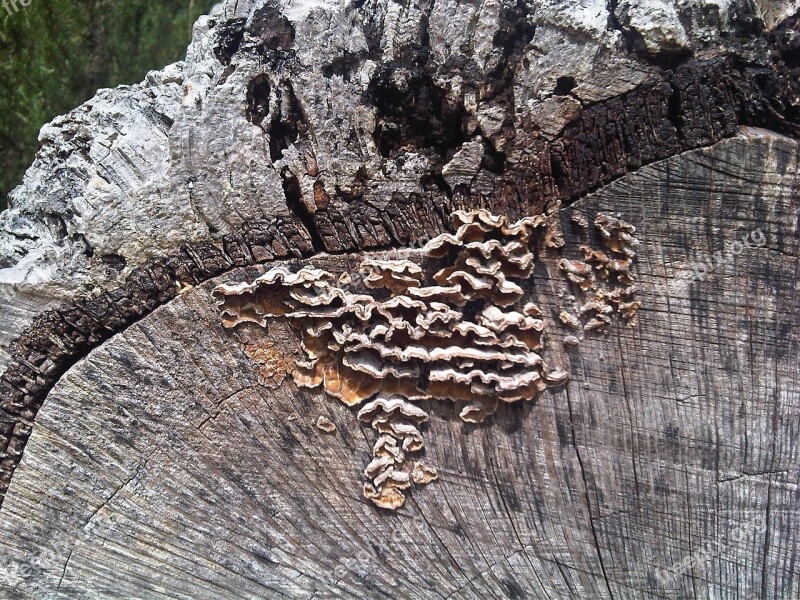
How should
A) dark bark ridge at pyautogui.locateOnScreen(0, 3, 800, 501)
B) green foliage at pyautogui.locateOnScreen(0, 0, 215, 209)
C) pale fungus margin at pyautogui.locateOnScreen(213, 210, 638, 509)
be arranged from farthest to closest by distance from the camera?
green foliage at pyautogui.locateOnScreen(0, 0, 215, 209) → pale fungus margin at pyautogui.locateOnScreen(213, 210, 638, 509) → dark bark ridge at pyautogui.locateOnScreen(0, 3, 800, 501)

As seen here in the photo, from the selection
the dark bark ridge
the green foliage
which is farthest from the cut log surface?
the green foliage

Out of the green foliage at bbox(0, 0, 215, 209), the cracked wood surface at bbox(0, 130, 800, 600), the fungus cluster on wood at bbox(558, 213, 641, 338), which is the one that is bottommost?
the cracked wood surface at bbox(0, 130, 800, 600)

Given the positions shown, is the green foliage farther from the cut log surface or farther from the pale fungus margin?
the pale fungus margin

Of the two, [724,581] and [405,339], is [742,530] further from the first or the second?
[405,339]

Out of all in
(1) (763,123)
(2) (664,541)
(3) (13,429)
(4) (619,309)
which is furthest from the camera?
(2) (664,541)

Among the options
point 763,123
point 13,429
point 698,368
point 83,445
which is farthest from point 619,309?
point 13,429

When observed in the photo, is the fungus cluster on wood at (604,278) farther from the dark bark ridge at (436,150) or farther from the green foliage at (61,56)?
the green foliage at (61,56)

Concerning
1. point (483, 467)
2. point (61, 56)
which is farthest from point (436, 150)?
point (61, 56)
